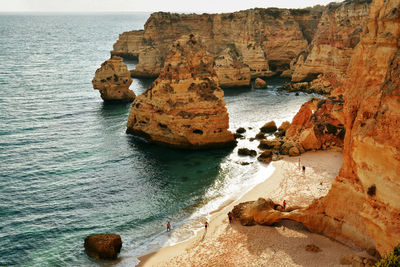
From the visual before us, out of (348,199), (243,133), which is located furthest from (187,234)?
(243,133)

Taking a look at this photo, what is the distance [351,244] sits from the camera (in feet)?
67.4

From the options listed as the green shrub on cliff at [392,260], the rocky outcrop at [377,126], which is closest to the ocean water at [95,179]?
the rocky outcrop at [377,126]

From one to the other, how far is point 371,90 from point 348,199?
6.44 metres

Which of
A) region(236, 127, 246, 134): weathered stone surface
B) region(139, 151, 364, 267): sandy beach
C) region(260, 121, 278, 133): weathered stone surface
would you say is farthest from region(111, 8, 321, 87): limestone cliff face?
region(139, 151, 364, 267): sandy beach

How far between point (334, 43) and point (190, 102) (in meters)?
38.8

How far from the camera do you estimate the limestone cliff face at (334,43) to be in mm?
62838

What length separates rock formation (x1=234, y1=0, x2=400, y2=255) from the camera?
587 inches

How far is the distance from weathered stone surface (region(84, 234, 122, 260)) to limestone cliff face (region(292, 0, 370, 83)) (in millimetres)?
53711

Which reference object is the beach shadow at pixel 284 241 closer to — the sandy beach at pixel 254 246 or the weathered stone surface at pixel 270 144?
the sandy beach at pixel 254 246

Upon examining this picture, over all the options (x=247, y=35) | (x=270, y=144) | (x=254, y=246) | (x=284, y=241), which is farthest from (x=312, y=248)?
(x=247, y=35)

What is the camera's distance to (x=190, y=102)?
1606 inches

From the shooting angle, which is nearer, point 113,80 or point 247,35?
point 113,80

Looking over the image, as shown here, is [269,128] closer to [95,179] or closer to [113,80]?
[95,179]

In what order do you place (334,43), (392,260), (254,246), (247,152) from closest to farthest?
(392,260) < (254,246) < (247,152) < (334,43)
